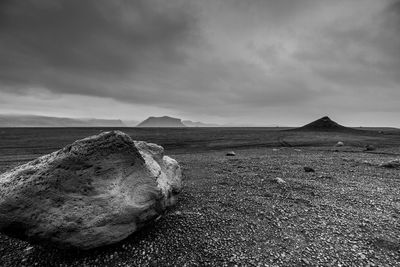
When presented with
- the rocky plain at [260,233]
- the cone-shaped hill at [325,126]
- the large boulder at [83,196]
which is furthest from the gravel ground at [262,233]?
the cone-shaped hill at [325,126]

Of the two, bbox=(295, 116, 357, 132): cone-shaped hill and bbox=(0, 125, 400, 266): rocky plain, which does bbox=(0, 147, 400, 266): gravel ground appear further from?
bbox=(295, 116, 357, 132): cone-shaped hill

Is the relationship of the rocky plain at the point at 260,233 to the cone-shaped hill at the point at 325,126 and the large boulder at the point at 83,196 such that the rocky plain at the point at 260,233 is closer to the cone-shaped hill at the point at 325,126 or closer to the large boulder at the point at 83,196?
the large boulder at the point at 83,196

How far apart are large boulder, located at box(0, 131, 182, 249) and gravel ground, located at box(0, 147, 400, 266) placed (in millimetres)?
879

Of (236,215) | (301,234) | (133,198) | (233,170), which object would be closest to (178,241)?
(133,198)

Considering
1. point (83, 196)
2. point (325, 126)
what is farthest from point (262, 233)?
point (325, 126)

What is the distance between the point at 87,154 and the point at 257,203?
7.62m

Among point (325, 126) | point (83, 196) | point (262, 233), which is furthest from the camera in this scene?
point (325, 126)

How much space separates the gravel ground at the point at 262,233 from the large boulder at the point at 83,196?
88cm

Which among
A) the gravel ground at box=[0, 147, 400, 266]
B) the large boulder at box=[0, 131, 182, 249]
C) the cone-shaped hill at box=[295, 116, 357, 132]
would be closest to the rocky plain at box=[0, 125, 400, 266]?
the gravel ground at box=[0, 147, 400, 266]

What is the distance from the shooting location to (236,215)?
→ 841 centimetres

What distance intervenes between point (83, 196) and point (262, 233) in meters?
6.11

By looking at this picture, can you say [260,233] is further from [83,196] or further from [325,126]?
[325,126]

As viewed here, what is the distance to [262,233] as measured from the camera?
23.4 feet

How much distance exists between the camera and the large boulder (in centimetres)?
552
